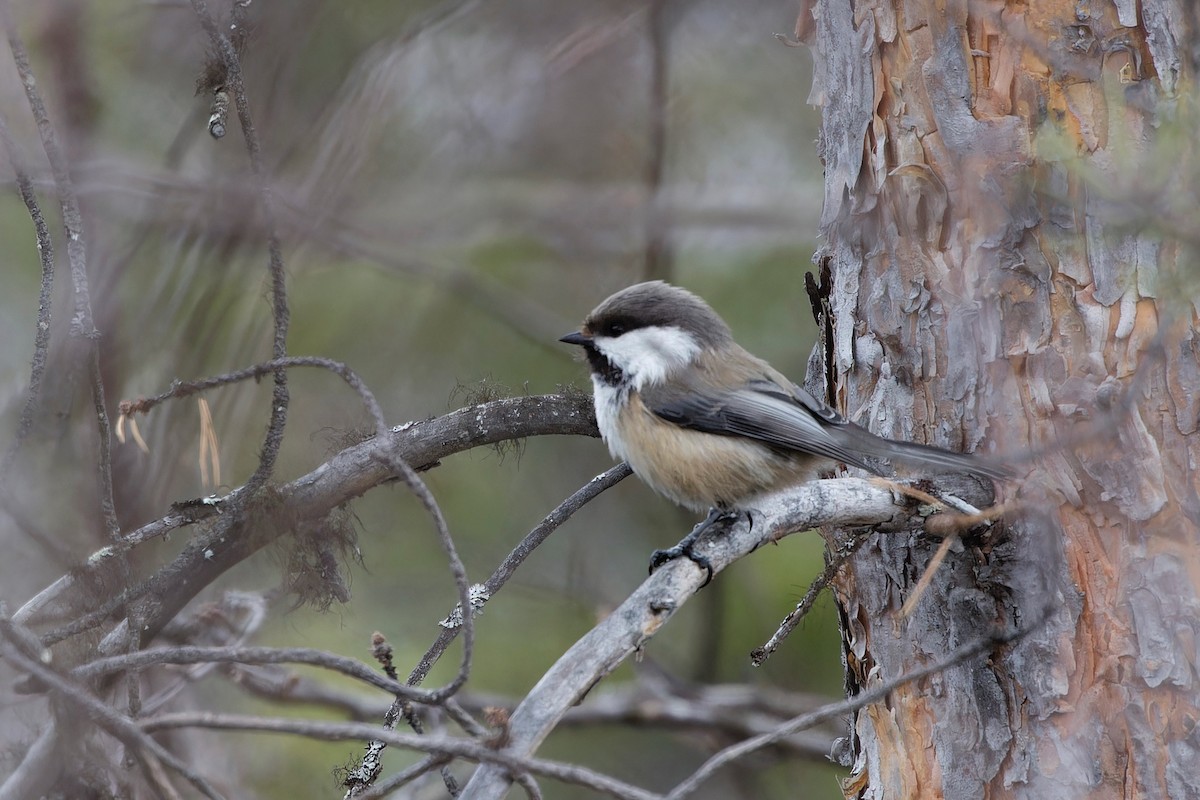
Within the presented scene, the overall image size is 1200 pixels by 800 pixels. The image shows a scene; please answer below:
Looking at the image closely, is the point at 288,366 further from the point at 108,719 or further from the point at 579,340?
the point at 579,340

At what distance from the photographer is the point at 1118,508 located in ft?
7.11

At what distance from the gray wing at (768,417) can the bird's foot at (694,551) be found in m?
0.24

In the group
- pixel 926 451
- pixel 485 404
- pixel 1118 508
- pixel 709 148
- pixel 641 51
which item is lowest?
pixel 1118 508

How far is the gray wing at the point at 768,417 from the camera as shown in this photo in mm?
2570

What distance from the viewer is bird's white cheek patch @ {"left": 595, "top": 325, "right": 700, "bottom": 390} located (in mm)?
2977

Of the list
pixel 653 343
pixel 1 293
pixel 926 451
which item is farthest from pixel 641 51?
pixel 926 451

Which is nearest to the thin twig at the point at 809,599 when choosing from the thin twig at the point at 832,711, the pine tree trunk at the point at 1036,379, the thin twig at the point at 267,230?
the pine tree trunk at the point at 1036,379

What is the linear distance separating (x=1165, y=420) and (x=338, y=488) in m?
1.80

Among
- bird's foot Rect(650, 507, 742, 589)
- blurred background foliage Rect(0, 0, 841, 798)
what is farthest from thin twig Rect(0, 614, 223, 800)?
blurred background foliage Rect(0, 0, 841, 798)

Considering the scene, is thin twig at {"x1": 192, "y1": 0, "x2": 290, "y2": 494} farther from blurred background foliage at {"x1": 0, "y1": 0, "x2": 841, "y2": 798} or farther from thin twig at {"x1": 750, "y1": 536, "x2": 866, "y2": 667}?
blurred background foliage at {"x1": 0, "y1": 0, "x2": 841, "y2": 798}

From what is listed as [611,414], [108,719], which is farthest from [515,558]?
[108,719]

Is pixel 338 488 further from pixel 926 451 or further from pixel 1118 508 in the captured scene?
pixel 1118 508

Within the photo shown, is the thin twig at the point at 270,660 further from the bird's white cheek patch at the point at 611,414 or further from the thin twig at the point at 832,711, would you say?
the bird's white cheek patch at the point at 611,414

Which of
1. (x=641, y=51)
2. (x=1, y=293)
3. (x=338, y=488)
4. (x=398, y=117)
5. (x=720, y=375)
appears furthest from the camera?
(x=641, y=51)
